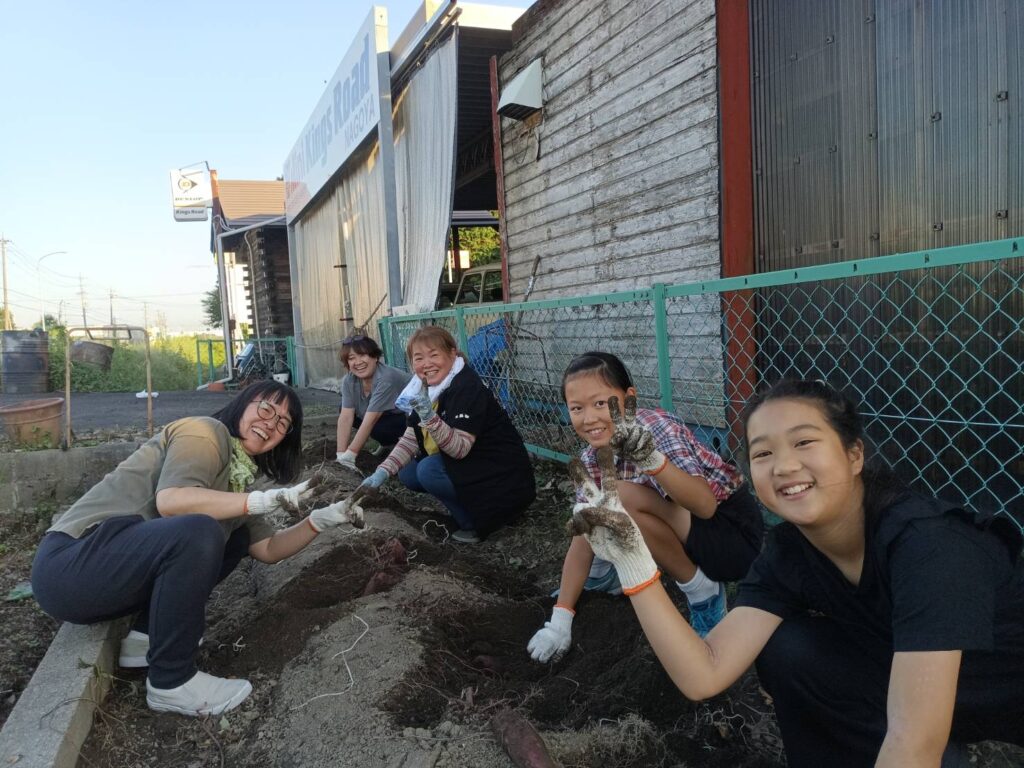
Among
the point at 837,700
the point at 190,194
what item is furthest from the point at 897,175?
the point at 190,194

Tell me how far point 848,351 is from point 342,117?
756 centimetres

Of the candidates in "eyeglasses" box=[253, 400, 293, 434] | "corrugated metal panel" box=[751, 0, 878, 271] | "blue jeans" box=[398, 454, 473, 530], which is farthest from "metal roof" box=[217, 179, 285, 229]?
"eyeglasses" box=[253, 400, 293, 434]

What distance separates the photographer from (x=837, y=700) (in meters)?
1.47

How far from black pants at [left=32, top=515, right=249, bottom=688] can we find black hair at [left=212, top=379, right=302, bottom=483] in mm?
435

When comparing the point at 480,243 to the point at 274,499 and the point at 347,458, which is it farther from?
the point at 274,499

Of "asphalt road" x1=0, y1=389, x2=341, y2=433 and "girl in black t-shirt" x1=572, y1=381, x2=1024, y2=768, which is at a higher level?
"girl in black t-shirt" x1=572, y1=381, x2=1024, y2=768

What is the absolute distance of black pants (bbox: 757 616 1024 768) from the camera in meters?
1.36

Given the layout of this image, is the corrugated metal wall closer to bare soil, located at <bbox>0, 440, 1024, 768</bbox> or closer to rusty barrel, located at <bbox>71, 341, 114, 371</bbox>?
bare soil, located at <bbox>0, 440, 1024, 768</bbox>

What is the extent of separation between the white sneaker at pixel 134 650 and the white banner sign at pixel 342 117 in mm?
6087

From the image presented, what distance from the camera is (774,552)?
5.03ft

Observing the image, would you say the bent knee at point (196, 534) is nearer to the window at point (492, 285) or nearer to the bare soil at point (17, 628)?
the bare soil at point (17, 628)

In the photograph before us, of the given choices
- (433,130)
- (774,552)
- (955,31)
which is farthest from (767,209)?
(433,130)

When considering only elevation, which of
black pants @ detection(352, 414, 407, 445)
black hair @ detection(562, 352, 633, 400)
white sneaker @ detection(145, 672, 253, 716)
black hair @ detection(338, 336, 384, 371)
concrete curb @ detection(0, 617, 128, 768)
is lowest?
white sneaker @ detection(145, 672, 253, 716)

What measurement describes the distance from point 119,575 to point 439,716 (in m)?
1.02
